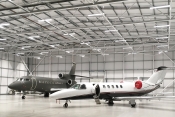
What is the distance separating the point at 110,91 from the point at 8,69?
29841 mm

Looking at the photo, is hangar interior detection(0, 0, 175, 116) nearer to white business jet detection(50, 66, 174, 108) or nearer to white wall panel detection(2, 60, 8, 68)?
white wall panel detection(2, 60, 8, 68)

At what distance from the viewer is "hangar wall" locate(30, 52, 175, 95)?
39.9 metres

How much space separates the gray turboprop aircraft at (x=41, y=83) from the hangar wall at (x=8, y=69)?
510 inches

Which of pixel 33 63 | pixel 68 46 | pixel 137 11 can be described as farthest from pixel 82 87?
pixel 33 63

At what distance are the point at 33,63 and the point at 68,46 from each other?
11.9m

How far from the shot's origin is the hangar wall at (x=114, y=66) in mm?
39938

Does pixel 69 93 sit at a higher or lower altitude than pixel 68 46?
lower

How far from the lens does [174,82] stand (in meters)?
38.6

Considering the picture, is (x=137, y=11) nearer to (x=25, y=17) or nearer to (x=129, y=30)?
(x=129, y=30)

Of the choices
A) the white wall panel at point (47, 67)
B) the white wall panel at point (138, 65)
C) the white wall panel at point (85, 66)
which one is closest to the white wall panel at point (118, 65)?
the white wall panel at point (138, 65)

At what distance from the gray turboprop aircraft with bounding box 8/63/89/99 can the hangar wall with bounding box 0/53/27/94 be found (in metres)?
13.0

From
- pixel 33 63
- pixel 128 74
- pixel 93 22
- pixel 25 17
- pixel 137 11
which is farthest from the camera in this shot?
pixel 33 63

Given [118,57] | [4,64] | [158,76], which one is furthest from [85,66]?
[158,76]

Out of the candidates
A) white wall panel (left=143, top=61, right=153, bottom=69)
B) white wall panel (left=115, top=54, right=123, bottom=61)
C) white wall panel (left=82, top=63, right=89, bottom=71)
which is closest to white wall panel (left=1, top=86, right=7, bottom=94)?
white wall panel (left=82, top=63, right=89, bottom=71)
